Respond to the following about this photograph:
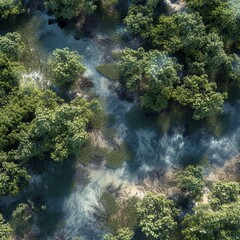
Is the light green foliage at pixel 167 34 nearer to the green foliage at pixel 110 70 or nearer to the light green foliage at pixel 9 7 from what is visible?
the green foliage at pixel 110 70

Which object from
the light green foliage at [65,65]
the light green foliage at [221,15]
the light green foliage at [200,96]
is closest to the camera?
the light green foliage at [200,96]

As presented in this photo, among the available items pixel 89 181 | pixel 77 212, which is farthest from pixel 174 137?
pixel 77 212

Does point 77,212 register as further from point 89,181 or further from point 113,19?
point 113,19

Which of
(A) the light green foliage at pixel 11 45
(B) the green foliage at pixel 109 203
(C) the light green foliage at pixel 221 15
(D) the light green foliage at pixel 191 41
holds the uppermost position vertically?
(C) the light green foliage at pixel 221 15

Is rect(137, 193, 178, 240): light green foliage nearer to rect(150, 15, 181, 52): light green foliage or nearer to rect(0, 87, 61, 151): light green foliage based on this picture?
rect(0, 87, 61, 151): light green foliage

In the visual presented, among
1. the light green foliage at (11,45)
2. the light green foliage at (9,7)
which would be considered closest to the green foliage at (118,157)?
the light green foliage at (11,45)

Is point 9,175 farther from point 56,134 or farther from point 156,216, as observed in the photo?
point 156,216
